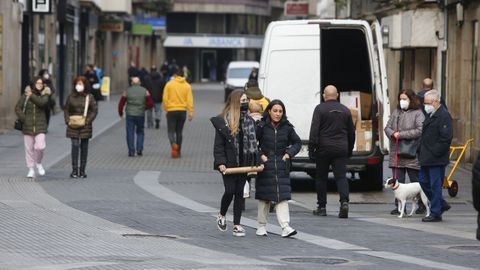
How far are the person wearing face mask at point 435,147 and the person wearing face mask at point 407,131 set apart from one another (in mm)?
1188

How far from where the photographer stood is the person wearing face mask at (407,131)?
1959cm

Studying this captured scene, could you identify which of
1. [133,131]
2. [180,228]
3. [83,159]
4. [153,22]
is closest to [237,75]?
[153,22]

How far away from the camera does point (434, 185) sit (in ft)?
60.1

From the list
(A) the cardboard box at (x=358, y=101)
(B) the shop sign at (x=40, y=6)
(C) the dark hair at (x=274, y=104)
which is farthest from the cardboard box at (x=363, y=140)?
(B) the shop sign at (x=40, y=6)

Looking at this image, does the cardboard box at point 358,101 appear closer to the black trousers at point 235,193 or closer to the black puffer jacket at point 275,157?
the black puffer jacket at point 275,157

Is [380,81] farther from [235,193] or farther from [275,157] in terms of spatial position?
[235,193]

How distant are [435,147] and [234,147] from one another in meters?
3.29

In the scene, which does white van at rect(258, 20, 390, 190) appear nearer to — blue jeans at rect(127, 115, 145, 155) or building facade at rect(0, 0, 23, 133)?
blue jeans at rect(127, 115, 145, 155)

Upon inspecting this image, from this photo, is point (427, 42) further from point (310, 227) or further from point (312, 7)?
point (312, 7)

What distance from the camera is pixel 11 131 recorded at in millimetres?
37344

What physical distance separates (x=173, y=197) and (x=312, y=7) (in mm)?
52687

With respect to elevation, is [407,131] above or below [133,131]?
above

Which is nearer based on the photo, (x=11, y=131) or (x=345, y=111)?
(x=345, y=111)

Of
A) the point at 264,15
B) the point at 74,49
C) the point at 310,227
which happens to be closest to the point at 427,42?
the point at 310,227
